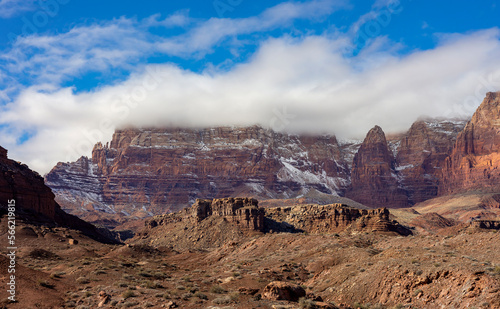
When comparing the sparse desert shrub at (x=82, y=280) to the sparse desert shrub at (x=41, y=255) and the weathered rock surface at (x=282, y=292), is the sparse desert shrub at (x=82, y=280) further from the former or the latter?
the sparse desert shrub at (x=41, y=255)

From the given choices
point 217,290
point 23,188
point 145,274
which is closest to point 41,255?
point 145,274

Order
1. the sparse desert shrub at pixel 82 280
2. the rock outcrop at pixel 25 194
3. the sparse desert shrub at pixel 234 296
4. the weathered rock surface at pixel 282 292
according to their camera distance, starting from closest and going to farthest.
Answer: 1. the sparse desert shrub at pixel 234 296
2. the weathered rock surface at pixel 282 292
3. the sparse desert shrub at pixel 82 280
4. the rock outcrop at pixel 25 194

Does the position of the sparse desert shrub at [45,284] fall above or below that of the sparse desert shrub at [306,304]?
above

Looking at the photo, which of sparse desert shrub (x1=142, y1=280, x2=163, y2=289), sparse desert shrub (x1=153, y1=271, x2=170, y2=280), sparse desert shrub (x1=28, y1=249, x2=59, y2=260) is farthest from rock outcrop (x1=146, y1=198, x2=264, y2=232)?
sparse desert shrub (x1=142, y1=280, x2=163, y2=289)

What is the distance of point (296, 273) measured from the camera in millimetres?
44344

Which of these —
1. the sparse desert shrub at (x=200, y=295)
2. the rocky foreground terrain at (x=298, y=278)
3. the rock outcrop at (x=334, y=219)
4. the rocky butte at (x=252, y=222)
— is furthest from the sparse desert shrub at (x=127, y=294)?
the rock outcrop at (x=334, y=219)

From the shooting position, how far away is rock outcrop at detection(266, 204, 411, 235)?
10638 centimetres

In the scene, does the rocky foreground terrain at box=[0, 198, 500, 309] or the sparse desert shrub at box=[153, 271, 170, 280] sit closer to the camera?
the rocky foreground terrain at box=[0, 198, 500, 309]

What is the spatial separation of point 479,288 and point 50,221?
88.7m

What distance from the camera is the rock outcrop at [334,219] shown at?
106 m

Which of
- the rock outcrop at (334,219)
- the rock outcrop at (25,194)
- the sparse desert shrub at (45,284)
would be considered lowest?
the rock outcrop at (334,219)

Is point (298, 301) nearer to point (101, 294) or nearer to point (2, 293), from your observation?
point (101, 294)

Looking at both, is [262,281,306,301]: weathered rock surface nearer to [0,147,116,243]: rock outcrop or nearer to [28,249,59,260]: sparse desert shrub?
[28,249,59,260]: sparse desert shrub

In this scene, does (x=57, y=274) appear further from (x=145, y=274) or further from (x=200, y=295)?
(x=200, y=295)
